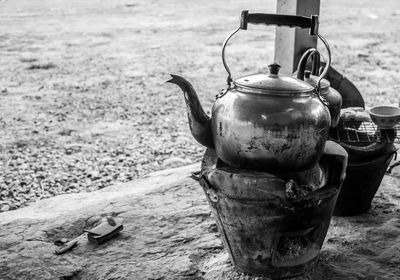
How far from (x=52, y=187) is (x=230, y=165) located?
2640mm

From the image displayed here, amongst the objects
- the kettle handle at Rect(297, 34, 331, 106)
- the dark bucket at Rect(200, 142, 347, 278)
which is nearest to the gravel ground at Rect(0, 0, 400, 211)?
the kettle handle at Rect(297, 34, 331, 106)

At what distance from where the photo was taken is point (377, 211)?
364 centimetres

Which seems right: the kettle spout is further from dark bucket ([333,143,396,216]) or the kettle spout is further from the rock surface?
dark bucket ([333,143,396,216])

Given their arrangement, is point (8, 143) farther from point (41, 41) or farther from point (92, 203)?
point (41, 41)

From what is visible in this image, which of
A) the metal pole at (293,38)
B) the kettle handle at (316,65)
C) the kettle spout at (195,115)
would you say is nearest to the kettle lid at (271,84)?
the kettle handle at (316,65)

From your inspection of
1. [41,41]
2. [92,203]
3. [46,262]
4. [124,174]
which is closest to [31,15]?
[41,41]

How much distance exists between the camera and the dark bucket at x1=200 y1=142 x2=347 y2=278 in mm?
2438

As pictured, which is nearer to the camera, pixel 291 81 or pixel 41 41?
pixel 291 81

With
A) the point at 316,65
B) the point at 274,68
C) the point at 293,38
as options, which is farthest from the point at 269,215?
the point at 293,38

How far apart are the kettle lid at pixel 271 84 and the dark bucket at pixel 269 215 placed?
428 mm

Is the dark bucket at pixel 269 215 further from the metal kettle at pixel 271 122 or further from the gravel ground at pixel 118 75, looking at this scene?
the gravel ground at pixel 118 75

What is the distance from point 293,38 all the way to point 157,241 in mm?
2302

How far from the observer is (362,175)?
3.34m

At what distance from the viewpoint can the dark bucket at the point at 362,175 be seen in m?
3.25
